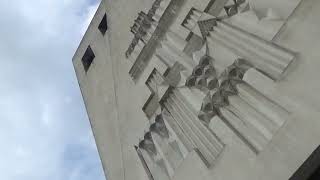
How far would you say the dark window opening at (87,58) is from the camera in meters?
21.1

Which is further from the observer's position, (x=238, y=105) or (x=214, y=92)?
(x=214, y=92)

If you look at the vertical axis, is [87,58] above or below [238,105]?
below

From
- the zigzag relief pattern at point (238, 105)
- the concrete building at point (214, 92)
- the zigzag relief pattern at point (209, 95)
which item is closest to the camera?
the concrete building at point (214, 92)

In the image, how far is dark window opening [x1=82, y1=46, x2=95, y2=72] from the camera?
21125 millimetres

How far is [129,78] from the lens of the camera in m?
16.4

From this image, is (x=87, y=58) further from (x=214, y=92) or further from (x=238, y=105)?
(x=238, y=105)

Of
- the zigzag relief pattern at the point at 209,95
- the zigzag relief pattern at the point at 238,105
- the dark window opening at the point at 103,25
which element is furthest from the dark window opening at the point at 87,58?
the zigzag relief pattern at the point at 238,105

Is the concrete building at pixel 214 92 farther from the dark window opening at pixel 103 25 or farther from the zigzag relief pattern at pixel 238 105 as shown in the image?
the dark window opening at pixel 103 25

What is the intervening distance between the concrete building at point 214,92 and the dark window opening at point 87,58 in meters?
2.87

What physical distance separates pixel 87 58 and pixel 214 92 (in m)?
11.6

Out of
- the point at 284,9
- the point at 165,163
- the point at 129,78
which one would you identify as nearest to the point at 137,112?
the point at 129,78

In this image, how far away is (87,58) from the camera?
21.5m

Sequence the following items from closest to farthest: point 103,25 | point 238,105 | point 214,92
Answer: point 238,105 < point 214,92 < point 103,25

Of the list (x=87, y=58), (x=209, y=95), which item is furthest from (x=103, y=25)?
(x=209, y=95)
